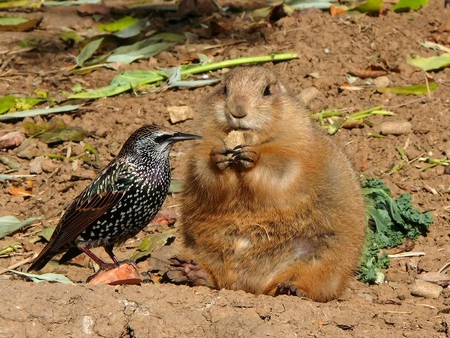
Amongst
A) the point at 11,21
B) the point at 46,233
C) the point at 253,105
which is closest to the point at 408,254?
the point at 253,105

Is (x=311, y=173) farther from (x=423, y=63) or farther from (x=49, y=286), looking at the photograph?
(x=423, y=63)

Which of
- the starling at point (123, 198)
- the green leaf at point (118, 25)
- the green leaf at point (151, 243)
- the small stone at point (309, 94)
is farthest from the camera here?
the green leaf at point (118, 25)

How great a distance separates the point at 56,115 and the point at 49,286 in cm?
350

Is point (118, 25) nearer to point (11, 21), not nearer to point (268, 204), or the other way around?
point (11, 21)

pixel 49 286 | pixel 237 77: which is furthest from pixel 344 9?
pixel 49 286

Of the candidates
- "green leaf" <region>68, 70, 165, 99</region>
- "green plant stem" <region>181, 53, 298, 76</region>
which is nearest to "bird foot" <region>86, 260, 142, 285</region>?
"green leaf" <region>68, 70, 165, 99</region>

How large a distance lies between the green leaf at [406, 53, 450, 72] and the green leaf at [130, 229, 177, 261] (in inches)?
117

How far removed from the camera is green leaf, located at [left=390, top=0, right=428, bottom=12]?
9719mm

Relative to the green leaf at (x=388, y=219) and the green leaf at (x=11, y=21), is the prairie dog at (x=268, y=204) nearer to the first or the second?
the green leaf at (x=388, y=219)

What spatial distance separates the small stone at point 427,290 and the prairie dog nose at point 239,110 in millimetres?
1538

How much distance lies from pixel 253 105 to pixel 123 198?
3.20 ft

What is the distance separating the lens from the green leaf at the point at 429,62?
8.89 meters

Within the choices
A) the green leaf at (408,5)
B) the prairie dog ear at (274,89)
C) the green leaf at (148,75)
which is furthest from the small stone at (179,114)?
the green leaf at (408,5)

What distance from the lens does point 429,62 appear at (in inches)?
351
